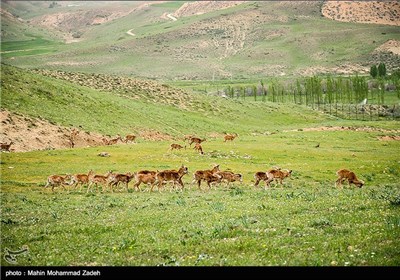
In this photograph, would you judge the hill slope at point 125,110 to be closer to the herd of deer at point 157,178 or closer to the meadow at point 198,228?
the herd of deer at point 157,178

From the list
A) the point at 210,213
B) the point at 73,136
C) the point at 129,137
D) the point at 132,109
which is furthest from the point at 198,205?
the point at 132,109

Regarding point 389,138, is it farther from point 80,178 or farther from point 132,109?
point 80,178

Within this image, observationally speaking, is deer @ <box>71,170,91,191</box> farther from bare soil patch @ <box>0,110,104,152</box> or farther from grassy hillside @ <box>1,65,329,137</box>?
grassy hillside @ <box>1,65,329,137</box>

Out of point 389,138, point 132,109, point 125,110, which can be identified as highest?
point 125,110

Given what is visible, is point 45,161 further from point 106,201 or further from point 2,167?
point 106,201

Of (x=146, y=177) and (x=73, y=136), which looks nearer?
(x=146, y=177)

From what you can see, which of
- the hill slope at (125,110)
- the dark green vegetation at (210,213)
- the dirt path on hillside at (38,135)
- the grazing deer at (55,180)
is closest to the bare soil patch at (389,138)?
the dark green vegetation at (210,213)

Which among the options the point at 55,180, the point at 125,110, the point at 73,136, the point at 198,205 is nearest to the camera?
the point at 198,205

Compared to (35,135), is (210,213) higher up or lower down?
higher up

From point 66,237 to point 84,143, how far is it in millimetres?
42507

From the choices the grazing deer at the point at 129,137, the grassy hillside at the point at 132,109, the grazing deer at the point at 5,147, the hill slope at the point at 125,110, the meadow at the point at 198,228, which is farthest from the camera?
the grassy hillside at the point at 132,109

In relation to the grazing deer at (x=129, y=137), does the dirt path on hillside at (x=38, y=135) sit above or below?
above

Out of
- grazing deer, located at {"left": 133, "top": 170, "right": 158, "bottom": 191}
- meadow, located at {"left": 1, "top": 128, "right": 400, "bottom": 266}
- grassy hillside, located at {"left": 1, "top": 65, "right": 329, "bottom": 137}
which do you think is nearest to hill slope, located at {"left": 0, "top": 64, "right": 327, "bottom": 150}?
grassy hillside, located at {"left": 1, "top": 65, "right": 329, "bottom": 137}
